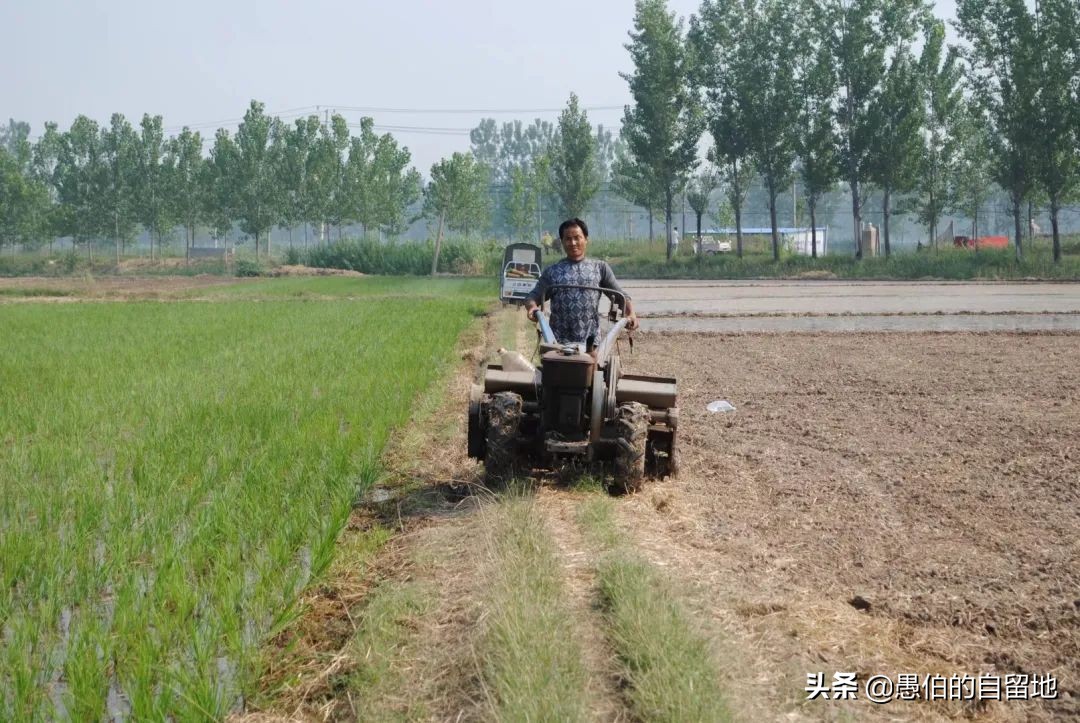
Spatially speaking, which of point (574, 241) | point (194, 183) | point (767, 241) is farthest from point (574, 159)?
point (574, 241)

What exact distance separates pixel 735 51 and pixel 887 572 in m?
47.4

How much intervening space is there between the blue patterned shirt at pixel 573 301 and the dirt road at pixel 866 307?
469 inches

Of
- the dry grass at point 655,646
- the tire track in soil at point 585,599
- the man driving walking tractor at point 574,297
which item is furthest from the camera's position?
the man driving walking tractor at point 574,297

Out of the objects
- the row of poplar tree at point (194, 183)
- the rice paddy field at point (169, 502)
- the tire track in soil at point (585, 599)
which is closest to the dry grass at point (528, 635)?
the tire track in soil at point (585, 599)

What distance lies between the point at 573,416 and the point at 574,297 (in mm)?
906

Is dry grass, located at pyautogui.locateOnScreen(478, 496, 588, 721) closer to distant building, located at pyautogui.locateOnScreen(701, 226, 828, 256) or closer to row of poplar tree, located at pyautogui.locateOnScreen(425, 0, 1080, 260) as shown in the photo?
row of poplar tree, located at pyautogui.locateOnScreen(425, 0, 1080, 260)

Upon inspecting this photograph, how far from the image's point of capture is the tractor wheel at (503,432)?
659 centimetres

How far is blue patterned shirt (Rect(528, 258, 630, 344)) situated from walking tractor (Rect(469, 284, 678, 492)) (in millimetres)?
76

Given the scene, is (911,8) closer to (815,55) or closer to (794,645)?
(815,55)

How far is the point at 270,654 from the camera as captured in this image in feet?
13.8

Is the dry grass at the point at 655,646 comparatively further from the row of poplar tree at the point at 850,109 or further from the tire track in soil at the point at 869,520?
the row of poplar tree at the point at 850,109

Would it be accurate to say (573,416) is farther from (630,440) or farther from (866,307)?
(866,307)

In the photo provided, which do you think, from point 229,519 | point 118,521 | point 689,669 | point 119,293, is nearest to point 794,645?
point 689,669

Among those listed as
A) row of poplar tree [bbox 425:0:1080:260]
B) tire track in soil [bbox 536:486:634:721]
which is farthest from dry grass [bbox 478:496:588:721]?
row of poplar tree [bbox 425:0:1080:260]
